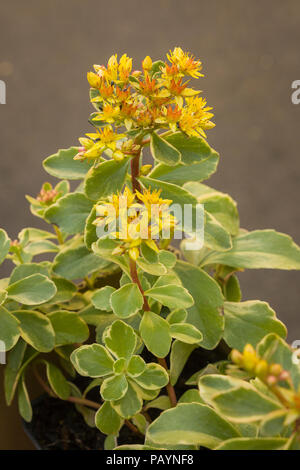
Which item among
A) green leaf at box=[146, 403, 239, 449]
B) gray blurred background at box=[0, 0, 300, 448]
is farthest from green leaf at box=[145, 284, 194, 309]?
gray blurred background at box=[0, 0, 300, 448]

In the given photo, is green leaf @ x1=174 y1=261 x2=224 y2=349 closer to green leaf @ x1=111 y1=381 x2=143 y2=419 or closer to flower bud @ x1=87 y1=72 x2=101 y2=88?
green leaf @ x1=111 y1=381 x2=143 y2=419

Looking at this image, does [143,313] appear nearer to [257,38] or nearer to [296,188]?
[296,188]

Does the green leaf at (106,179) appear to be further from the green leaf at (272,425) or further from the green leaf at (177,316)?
the green leaf at (272,425)

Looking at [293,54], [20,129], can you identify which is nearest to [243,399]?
[20,129]

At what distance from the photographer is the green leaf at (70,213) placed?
2.50 feet

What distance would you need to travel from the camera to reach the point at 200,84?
77.4 inches

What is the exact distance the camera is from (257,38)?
2.06 m

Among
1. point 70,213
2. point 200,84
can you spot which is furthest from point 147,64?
point 200,84

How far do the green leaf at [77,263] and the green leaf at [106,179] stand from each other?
130 millimetres

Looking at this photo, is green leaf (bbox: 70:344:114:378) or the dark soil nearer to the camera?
green leaf (bbox: 70:344:114:378)

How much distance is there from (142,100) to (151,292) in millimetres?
227

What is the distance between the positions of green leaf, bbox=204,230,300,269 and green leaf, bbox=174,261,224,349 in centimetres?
6

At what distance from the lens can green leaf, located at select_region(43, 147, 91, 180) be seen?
0.79m

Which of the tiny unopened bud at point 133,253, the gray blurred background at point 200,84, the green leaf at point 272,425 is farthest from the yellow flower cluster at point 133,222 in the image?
the gray blurred background at point 200,84
